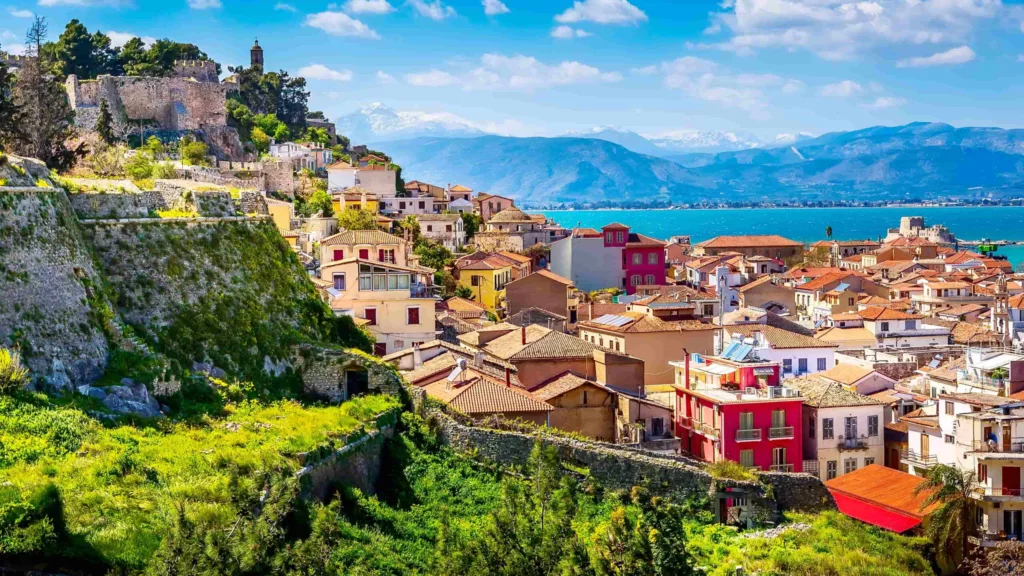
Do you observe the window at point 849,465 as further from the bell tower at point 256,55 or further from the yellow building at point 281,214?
the bell tower at point 256,55

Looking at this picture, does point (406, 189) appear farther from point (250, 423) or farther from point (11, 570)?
point (11, 570)

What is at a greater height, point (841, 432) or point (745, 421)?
point (745, 421)

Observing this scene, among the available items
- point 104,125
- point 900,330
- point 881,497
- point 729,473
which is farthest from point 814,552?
point 104,125

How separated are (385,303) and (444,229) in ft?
122

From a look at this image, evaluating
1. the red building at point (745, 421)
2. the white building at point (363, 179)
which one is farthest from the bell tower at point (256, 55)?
the red building at point (745, 421)

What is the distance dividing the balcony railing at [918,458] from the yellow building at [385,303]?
1614cm

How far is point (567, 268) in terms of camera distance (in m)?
84.6

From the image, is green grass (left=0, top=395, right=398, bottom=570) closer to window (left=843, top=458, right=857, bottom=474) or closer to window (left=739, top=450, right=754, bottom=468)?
window (left=739, top=450, right=754, bottom=468)

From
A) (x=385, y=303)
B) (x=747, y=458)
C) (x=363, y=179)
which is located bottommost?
(x=747, y=458)

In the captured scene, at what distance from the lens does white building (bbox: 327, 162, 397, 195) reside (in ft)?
268

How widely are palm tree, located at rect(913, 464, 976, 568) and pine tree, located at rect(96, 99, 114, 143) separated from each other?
162 feet

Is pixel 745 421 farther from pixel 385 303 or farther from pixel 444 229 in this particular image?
pixel 444 229

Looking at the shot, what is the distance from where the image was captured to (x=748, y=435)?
126ft

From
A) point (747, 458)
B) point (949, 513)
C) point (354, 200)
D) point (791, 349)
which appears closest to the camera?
point (949, 513)
